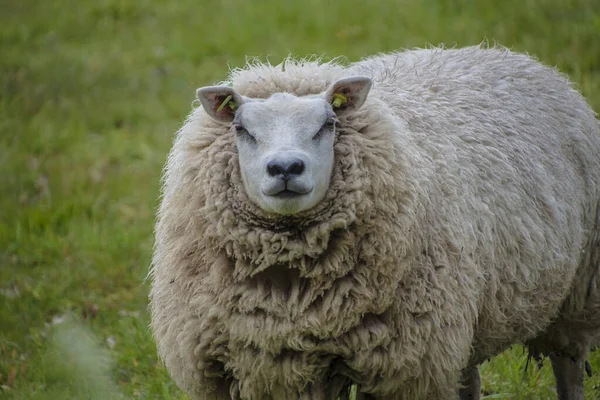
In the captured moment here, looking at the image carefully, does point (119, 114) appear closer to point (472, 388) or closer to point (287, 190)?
point (472, 388)

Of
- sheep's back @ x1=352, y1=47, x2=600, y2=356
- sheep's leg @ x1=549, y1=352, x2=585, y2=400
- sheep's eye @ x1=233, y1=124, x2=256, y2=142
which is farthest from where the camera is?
sheep's leg @ x1=549, y1=352, x2=585, y2=400

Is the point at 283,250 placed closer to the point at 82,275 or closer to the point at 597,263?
the point at 597,263

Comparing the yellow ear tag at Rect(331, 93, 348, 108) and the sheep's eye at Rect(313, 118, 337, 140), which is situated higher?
the yellow ear tag at Rect(331, 93, 348, 108)

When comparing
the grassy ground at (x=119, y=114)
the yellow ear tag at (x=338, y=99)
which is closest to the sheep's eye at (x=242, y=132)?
the yellow ear tag at (x=338, y=99)

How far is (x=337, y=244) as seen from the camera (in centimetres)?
347

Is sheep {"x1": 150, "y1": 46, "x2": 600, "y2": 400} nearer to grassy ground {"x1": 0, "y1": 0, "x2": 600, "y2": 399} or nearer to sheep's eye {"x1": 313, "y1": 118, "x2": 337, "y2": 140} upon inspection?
sheep's eye {"x1": 313, "y1": 118, "x2": 337, "y2": 140}

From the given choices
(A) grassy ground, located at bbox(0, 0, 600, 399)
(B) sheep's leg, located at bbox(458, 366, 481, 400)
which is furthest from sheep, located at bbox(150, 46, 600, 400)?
(A) grassy ground, located at bbox(0, 0, 600, 399)

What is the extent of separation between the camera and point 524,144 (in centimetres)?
417

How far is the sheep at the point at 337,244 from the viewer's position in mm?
3406

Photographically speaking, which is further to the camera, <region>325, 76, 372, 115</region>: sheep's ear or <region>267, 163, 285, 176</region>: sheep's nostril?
<region>325, 76, 372, 115</region>: sheep's ear

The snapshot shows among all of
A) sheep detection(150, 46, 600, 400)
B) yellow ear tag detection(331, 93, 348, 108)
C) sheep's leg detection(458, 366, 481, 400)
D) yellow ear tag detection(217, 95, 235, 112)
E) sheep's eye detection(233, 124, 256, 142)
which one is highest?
yellow ear tag detection(331, 93, 348, 108)

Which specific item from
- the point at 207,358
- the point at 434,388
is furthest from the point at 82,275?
the point at 434,388

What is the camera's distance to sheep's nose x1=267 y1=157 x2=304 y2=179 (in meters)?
3.26

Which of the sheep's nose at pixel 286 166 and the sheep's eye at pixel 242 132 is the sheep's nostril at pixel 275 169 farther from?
the sheep's eye at pixel 242 132
